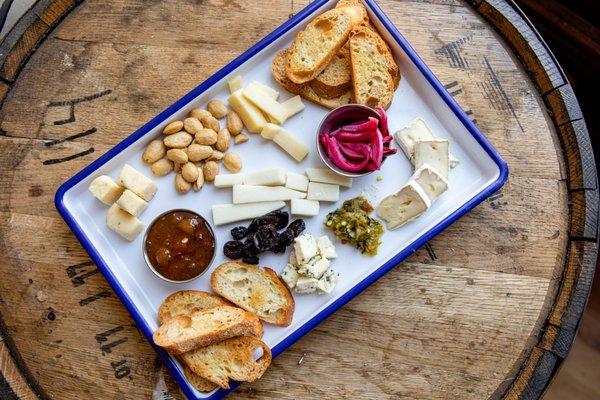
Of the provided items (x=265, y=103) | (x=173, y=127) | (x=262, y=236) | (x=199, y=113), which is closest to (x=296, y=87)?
(x=265, y=103)

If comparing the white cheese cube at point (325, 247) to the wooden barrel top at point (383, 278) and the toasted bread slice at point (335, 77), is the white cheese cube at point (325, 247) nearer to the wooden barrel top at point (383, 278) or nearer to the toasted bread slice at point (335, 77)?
the wooden barrel top at point (383, 278)

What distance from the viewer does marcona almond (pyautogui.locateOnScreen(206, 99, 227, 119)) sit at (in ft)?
7.23

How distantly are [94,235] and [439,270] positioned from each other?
1260mm

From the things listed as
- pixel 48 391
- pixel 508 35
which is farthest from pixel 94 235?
pixel 508 35

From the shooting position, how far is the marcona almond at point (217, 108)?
7.23ft

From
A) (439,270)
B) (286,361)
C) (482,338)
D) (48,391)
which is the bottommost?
(48,391)

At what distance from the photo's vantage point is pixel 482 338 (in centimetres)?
213

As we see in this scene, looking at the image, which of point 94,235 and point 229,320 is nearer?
point 229,320

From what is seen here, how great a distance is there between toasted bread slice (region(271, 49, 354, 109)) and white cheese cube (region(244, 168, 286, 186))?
0.99 feet

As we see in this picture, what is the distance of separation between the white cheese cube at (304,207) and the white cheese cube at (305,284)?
0.23 meters

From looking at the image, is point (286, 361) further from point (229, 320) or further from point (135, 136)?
point (135, 136)

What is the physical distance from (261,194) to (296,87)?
42 cm

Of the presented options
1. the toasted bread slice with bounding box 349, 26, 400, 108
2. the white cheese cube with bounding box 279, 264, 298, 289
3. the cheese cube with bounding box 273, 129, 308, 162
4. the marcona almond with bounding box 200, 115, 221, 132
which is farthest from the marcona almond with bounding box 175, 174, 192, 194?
the toasted bread slice with bounding box 349, 26, 400, 108

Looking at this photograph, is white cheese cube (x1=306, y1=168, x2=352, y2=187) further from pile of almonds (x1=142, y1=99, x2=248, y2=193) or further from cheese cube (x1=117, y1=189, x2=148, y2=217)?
cheese cube (x1=117, y1=189, x2=148, y2=217)
